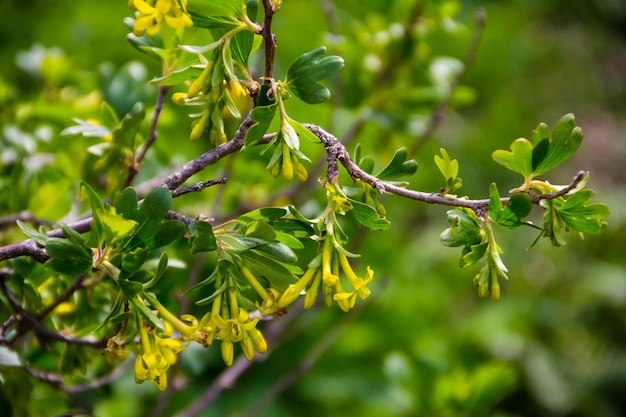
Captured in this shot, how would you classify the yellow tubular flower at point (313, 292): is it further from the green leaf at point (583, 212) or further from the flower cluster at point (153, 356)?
the green leaf at point (583, 212)

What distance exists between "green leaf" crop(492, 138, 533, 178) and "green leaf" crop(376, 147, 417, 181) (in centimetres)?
8

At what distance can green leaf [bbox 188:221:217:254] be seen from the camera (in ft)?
1.99

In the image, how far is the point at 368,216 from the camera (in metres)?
0.62

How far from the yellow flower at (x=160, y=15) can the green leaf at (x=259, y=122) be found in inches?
3.7

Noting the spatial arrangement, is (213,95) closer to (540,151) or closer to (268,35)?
(268,35)

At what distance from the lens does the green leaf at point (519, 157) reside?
63 centimetres

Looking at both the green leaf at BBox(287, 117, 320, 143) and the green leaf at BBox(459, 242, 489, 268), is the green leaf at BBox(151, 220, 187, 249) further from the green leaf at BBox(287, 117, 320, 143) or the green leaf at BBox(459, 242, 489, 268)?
the green leaf at BBox(459, 242, 489, 268)

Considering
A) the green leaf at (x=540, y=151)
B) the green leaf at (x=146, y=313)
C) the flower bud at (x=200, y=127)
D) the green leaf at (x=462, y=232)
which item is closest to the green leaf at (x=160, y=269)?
the green leaf at (x=146, y=313)

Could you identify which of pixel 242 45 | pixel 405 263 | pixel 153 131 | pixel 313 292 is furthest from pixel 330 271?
pixel 405 263

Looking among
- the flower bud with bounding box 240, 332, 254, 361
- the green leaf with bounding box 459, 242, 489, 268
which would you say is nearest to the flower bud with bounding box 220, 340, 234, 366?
the flower bud with bounding box 240, 332, 254, 361

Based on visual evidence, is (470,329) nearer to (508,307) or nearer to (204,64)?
(508,307)

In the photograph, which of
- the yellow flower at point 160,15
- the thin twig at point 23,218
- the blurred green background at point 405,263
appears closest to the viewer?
the yellow flower at point 160,15

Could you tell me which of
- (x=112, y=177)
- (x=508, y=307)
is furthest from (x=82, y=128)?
(x=508, y=307)

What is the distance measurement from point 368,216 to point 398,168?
0.20ft
